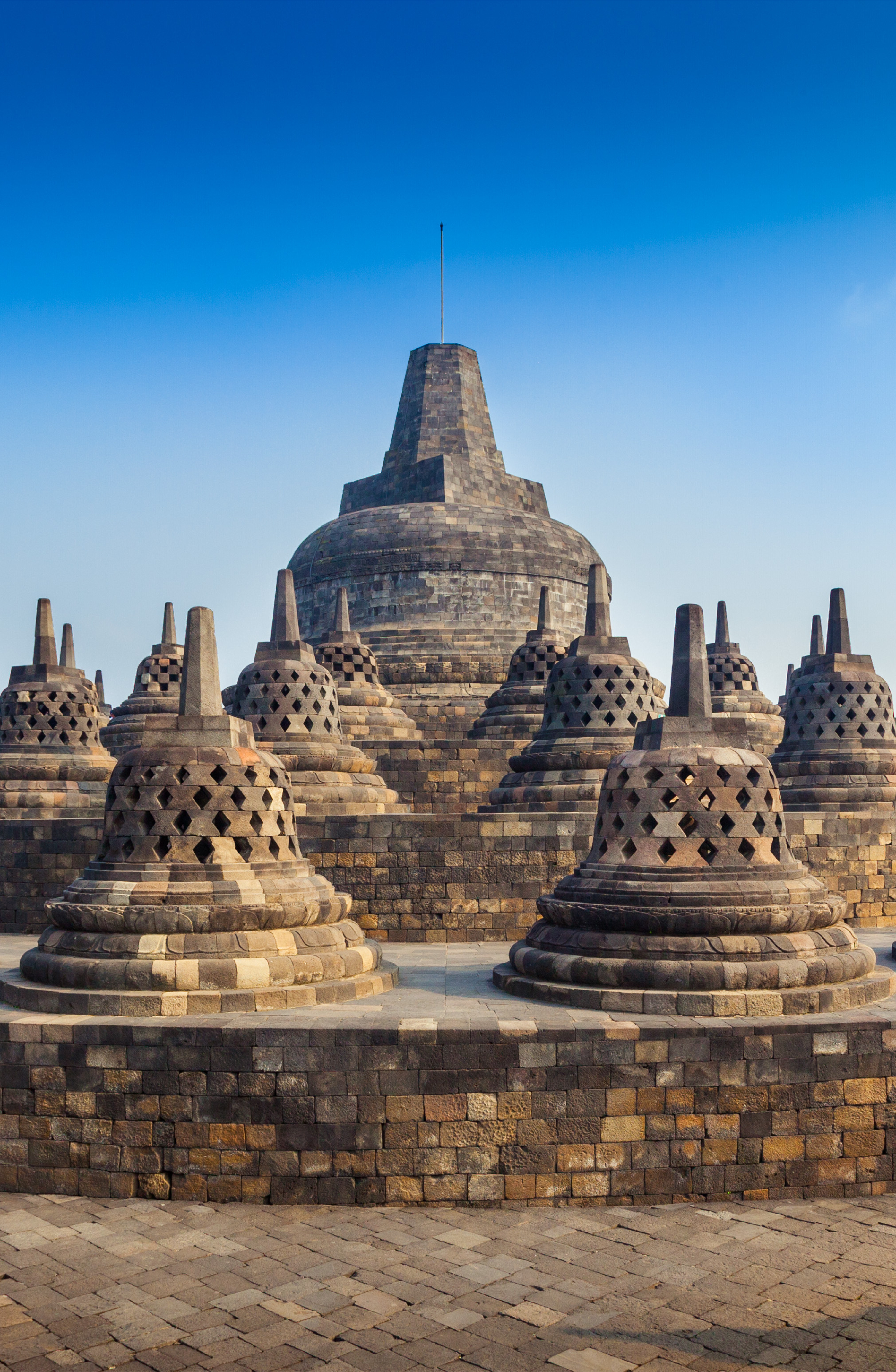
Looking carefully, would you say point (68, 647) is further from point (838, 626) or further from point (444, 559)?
point (838, 626)

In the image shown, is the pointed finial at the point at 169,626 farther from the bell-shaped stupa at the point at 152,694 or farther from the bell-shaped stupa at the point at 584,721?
the bell-shaped stupa at the point at 584,721

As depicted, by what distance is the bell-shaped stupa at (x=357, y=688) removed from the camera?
19750mm

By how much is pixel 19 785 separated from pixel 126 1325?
12659 millimetres

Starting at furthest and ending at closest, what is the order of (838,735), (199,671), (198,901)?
(838,735)
(199,671)
(198,901)

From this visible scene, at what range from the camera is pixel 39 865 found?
→ 1411 cm

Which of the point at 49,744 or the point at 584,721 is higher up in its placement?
the point at 584,721

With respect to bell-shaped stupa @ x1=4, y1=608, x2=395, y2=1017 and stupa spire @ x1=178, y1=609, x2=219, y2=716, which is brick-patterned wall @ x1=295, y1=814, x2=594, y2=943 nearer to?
bell-shaped stupa @ x1=4, y1=608, x2=395, y2=1017

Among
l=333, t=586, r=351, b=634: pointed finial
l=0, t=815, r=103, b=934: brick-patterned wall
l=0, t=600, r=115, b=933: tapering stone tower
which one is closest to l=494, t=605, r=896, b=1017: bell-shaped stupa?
l=0, t=815, r=103, b=934: brick-patterned wall

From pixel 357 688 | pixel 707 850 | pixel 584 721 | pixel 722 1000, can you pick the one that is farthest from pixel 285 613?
pixel 722 1000

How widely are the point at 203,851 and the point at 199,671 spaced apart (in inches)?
57.7

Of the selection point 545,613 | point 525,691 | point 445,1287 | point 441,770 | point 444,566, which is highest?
point 444,566

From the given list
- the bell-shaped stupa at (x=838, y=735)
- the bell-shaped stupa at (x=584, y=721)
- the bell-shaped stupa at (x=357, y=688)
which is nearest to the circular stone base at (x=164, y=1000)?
the bell-shaped stupa at (x=584, y=721)

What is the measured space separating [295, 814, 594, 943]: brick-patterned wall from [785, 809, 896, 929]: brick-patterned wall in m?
2.85

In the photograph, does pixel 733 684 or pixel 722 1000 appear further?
pixel 733 684
